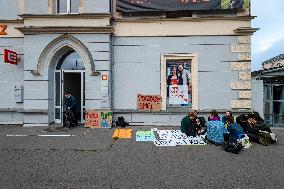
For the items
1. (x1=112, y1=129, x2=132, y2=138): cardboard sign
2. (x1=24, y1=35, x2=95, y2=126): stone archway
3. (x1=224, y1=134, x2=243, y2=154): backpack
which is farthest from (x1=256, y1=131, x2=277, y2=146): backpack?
(x1=24, y1=35, x2=95, y2=126): stone archway

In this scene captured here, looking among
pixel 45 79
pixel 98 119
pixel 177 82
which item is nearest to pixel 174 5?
pixel 177 82

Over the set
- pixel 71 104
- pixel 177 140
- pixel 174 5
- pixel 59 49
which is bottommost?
pixel 177 140

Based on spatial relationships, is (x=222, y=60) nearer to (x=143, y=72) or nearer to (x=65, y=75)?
(x=143, y=72)

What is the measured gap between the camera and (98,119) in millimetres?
11680

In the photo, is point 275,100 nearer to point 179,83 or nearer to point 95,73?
point 179,83

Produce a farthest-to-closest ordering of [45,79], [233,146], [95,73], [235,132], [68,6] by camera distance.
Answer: [68,6], [45,79], [95,73], [235,132], [233,146]

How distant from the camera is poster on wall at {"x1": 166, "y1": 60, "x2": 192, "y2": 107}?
491 inches

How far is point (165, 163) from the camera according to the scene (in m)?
6.52

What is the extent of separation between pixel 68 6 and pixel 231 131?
31.8 feet

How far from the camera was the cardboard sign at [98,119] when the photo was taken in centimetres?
1161

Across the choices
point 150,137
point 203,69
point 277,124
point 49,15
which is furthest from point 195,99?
point 49,15

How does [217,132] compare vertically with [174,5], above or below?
below

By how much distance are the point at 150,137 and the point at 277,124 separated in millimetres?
8600

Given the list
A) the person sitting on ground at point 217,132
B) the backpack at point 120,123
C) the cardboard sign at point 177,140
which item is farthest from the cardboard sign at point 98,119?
the person sitting on ground at point 217,132
